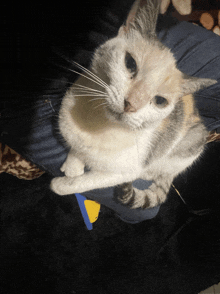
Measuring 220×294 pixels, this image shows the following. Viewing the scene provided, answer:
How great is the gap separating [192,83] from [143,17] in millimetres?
169

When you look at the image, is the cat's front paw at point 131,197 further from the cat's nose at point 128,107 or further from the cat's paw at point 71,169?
the cat's nose at point 128,107

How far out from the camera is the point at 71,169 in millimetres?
600

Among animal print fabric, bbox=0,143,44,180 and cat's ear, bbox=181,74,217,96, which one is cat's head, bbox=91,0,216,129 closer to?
cat's ear, bbox=181,74,217,96

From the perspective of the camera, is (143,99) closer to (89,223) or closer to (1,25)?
(1,25)

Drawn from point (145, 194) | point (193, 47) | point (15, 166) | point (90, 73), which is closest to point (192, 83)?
point (193, 47)

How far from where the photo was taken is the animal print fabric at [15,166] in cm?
57

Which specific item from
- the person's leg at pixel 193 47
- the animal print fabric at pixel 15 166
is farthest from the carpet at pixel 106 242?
the person's leg at pixel 193 47

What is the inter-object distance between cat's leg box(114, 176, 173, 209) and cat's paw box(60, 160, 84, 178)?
139 mm

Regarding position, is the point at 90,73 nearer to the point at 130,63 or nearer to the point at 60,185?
the point at 130,63

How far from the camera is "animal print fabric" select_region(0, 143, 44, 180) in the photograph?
57 cm

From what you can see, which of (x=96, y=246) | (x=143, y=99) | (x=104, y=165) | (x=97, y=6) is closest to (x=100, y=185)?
(x=104, y=165)

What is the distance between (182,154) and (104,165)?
27 cm

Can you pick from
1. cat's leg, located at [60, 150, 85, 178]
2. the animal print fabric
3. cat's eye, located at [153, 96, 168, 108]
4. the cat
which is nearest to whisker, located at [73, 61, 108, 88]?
the cat

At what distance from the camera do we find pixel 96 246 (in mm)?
678
